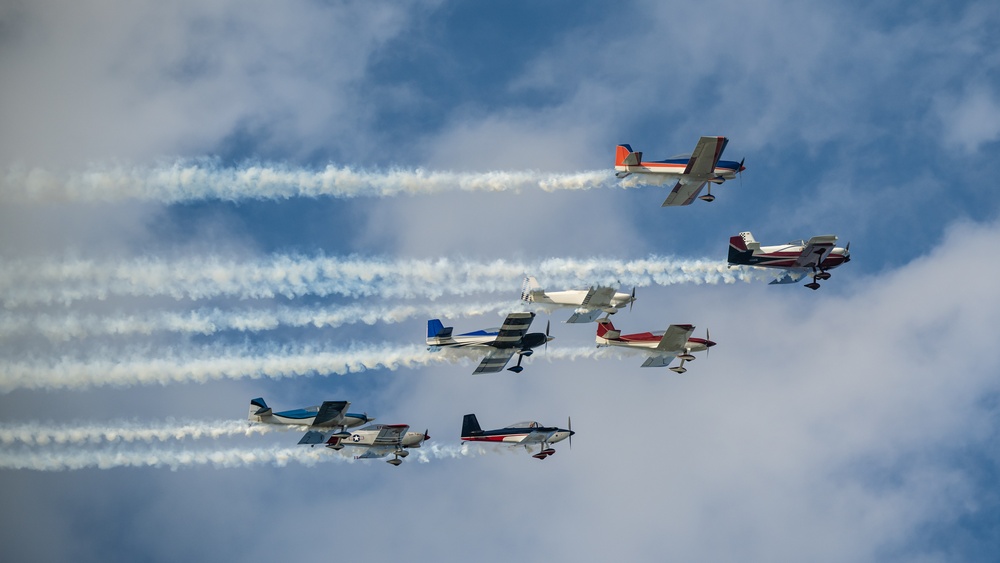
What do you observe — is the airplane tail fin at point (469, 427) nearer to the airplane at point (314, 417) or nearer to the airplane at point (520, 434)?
the airplane at point (520, 434)

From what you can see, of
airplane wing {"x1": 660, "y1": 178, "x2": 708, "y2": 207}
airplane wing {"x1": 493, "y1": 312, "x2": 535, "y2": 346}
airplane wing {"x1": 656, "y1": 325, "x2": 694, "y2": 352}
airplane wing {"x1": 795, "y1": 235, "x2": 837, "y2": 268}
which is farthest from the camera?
airplane wing {"x1": 656, "y1": 325, "x2": 694, "y2": 352}

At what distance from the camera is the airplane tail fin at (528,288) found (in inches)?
2360

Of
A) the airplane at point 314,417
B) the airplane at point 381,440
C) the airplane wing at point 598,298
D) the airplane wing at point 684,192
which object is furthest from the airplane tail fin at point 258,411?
the airplane wing at point 684,192

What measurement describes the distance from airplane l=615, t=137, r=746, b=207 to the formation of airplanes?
5 centimetres

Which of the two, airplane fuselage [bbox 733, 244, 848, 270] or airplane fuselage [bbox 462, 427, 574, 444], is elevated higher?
airplane fuselage [bbox 733, 244, 848, 270]

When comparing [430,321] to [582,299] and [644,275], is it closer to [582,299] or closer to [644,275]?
[582,299]

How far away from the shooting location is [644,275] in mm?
63312

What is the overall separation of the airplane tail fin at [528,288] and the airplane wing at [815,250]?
44.8 feet

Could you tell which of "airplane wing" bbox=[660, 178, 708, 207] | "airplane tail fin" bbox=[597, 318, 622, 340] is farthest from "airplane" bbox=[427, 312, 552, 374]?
"airplane wing" bbox=[660, 178, 708, 207]

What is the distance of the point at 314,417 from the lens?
60.9m

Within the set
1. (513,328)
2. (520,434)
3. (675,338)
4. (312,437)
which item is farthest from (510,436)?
(312,437)

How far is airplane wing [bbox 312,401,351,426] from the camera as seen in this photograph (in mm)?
60219

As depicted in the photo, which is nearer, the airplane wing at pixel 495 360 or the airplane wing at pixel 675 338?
the airplane wing at pixel 495 360

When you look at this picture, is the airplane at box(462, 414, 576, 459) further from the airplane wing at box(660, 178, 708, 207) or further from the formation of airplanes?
the airplane wing at box(660, 178, 708, 207)
